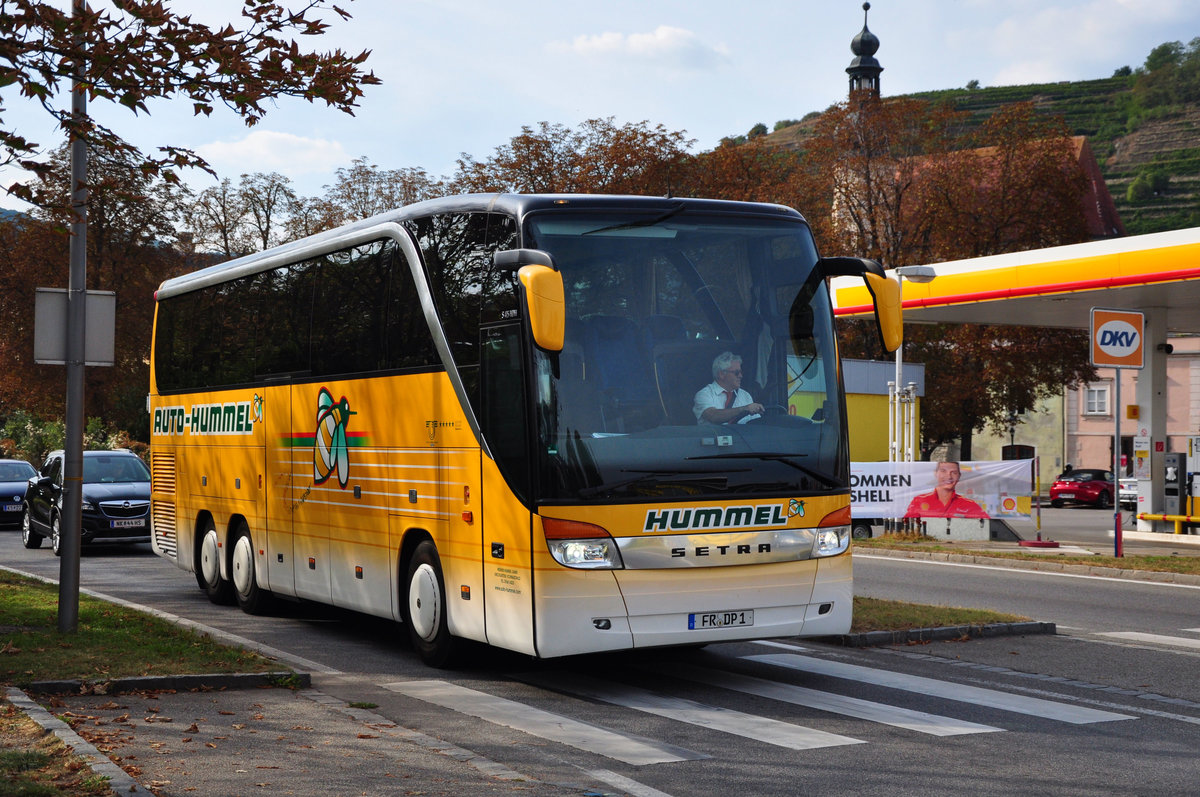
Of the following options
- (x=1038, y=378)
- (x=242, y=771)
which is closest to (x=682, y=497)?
(x=242, y=771)

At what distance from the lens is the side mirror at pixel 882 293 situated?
9914 millimetres

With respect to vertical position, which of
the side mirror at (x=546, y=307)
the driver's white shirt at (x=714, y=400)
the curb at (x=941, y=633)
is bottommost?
the curb at (x=941, y=633)

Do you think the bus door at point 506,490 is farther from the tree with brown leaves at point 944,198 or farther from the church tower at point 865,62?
the church tower at point 865,62

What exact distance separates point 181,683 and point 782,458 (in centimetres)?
425

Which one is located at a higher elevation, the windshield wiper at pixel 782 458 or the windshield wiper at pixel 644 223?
the windshield wiper at pixel 644 223

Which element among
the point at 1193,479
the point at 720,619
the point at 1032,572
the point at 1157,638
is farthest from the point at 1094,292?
the point at 720,619

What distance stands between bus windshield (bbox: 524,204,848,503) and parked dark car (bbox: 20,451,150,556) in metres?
15.5

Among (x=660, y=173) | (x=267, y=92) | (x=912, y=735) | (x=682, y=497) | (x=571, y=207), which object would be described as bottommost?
(x=912, y=735)

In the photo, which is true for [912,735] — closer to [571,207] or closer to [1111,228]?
[571,207]

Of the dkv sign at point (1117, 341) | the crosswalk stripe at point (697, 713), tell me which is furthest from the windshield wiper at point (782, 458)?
the dkv sign at point (1117, 341)

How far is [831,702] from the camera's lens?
9.11 meters

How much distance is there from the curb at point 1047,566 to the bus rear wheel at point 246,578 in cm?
1139

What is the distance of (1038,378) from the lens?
167ft

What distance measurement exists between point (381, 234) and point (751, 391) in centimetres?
383
